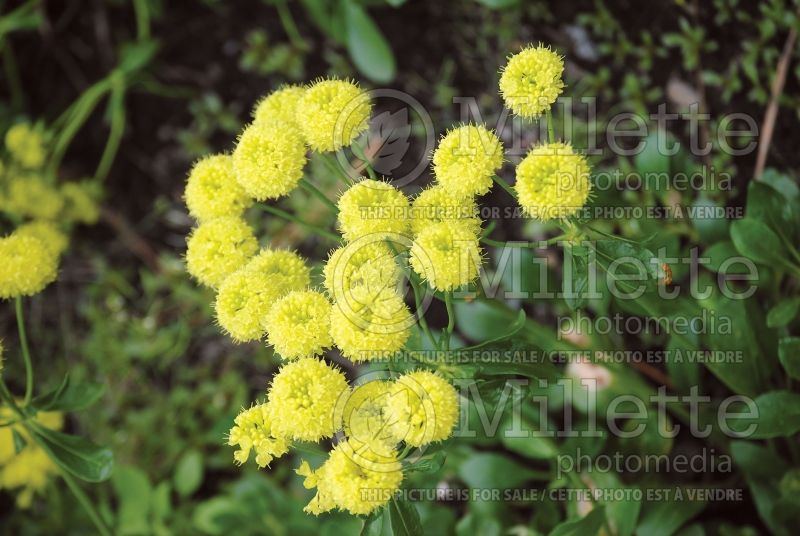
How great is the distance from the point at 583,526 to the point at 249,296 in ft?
1.77

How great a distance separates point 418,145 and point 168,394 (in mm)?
898

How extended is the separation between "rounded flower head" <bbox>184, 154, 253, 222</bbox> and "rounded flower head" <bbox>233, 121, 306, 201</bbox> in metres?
0.04

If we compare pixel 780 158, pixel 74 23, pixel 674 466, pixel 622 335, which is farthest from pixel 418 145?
pixel 74 23

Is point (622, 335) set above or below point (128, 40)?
below

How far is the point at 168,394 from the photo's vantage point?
1948 mm

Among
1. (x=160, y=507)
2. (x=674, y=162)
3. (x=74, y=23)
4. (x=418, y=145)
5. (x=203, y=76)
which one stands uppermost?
(x=74, y=23)

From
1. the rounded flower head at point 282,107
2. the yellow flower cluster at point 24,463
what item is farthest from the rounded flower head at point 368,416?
the yellow flower cluster at point 24,463

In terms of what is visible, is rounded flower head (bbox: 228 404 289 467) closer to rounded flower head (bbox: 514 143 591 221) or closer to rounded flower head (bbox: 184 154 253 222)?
rounded flower head (bbox: 184 154 253 222)

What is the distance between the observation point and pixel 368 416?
910 mm

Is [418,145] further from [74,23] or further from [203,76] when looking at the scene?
[74,23]

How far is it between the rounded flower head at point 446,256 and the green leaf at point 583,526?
14.5 inches

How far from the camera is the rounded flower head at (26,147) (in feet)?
5.32

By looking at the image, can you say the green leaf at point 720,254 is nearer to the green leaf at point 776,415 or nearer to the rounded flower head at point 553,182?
the green leaf at point 776,415

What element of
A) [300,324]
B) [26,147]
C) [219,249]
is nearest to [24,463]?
[26,147]
